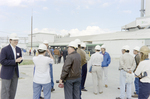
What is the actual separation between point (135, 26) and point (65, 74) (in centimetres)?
3307

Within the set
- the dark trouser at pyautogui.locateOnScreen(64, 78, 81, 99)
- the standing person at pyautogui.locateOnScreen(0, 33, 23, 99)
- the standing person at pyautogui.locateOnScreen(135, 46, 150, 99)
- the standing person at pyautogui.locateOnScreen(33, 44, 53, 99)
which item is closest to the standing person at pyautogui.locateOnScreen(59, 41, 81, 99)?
the dark trouser at pyautogui.locateOnScreen(64, 78, 81, 99)

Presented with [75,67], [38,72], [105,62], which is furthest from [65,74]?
[105,62]

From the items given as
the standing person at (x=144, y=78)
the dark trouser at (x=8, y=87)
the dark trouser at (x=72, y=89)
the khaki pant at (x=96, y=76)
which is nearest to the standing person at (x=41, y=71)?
the dark trouser at (x=72, y=89)

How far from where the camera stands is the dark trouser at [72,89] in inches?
140

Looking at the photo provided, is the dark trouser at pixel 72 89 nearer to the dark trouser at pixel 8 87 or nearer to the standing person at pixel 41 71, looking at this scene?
the standing person at pixel 41 71

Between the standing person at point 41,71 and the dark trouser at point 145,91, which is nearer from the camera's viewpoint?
the dark trouser at point 145,91

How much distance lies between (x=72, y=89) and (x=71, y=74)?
1.48ft

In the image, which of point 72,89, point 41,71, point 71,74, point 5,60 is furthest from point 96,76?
point 5,60

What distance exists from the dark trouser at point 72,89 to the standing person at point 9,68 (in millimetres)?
1480

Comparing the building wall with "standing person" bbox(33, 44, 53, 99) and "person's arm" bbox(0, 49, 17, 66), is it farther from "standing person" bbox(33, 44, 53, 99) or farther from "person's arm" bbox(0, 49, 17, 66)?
"person's arm" bbox(0, 49, 17, 66)

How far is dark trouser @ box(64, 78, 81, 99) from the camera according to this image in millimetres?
3545

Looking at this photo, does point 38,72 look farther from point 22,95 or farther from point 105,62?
point 105,62

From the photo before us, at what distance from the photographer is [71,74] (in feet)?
11.5

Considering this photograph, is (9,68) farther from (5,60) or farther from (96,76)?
(96,76)
